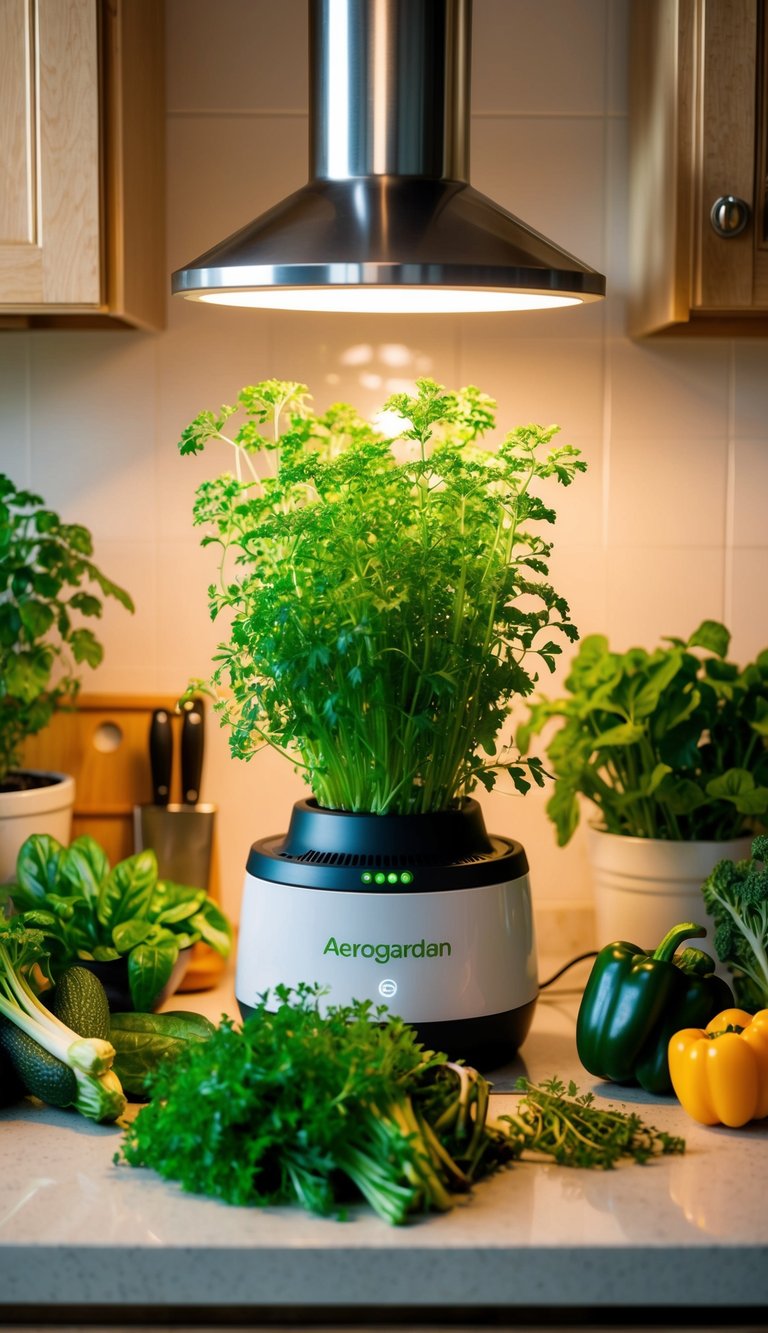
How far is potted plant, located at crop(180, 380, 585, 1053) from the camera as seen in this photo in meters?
1.28

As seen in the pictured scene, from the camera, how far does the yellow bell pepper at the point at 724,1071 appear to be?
1219 mm

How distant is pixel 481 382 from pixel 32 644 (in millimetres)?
605

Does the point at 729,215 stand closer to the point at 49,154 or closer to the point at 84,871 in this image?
the point at 49,154

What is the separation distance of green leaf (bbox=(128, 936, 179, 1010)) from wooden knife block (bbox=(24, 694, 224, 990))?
1.03ft

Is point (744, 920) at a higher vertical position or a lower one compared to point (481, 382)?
lower

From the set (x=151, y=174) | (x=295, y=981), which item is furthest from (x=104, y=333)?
(x=295, y=981)

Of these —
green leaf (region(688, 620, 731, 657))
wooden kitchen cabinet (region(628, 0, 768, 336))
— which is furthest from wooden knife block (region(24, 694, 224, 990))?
wooden kitchen cabinet (region(628, 0, 768, 336))

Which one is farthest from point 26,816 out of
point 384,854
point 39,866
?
point 384,854

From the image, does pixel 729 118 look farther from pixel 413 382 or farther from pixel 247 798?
pixel 247 798

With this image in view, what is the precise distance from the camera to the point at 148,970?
1.41m

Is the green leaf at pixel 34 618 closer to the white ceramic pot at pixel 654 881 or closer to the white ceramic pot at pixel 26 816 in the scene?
the white ceramic pot at pixel 26 816

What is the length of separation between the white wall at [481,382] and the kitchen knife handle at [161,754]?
105mm

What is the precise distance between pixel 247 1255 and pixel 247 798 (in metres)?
0.82

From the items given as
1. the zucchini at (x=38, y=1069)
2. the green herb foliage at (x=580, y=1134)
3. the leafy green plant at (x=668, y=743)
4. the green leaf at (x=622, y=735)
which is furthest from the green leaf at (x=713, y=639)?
the zucchini at (x=38, y=1069)
